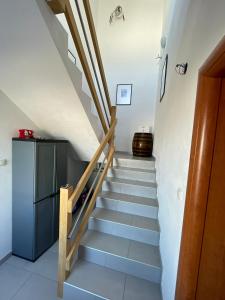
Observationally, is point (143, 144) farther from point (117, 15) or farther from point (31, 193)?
point (117, 15)

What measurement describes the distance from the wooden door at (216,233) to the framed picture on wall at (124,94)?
11.9 feet

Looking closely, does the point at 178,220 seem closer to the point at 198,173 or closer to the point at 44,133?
the point at 198,173

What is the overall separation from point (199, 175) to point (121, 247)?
4.56 feet

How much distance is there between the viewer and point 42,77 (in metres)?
1.60

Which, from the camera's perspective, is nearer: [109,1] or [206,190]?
[206,190]

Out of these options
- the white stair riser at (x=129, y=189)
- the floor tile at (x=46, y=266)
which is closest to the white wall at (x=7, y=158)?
the floor tile at (x=46, y=266)

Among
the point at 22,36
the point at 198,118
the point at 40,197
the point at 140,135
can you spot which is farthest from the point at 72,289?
the point at 140,135

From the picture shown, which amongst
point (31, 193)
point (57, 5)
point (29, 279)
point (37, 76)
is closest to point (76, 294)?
point (29, 279)

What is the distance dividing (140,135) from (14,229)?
2.71 meters

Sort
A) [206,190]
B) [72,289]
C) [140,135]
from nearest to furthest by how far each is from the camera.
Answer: [206,190], [72,289], [140,135]

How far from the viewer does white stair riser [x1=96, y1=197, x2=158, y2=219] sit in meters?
2.12

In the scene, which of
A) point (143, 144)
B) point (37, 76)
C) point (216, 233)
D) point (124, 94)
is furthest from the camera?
point (124, 94)

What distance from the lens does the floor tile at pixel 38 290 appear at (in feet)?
5.39

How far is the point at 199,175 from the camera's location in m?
0.82
